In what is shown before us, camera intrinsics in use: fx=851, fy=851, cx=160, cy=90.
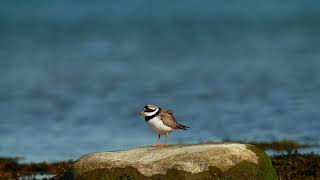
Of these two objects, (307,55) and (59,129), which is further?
(307,55)

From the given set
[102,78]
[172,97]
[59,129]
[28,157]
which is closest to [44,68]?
[102,78]

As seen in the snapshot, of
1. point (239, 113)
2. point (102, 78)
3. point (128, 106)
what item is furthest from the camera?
point (102, 78)

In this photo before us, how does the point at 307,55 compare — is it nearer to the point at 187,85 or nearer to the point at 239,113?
the point at 187,85

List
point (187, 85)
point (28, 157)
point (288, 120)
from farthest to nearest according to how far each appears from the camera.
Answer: point (187, 85) → point (288, 120) → point (28, 157)

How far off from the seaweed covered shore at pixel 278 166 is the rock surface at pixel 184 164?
189 centimetres

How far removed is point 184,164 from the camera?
15.0 metres

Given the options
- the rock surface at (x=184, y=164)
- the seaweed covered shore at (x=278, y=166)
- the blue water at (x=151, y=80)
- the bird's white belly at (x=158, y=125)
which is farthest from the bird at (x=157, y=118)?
the blue water at (x=151, y=80)

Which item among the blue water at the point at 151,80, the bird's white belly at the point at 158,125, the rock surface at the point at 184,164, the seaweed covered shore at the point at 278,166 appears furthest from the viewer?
the blue water at the point at 151,80

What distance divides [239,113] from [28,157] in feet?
30.1

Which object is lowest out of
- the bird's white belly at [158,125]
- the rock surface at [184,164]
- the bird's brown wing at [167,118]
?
the rock surface at [184,164]

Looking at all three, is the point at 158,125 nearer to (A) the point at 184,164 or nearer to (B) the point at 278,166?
(A) the point at 184,164

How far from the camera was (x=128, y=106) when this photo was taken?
3281 centimetres

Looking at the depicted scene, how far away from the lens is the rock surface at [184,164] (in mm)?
14906

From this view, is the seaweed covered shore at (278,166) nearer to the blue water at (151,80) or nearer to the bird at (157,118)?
the blue water at (151,80)
